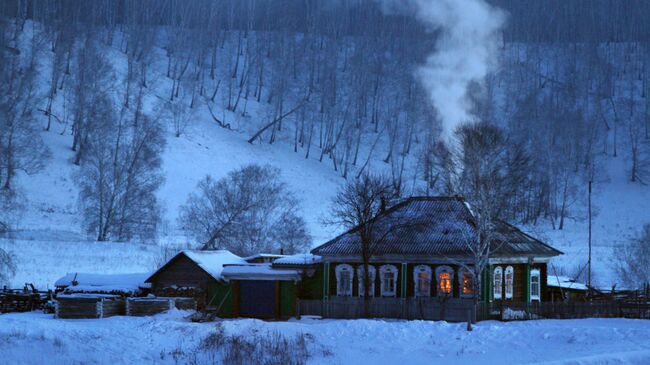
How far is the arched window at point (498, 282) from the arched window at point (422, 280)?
3.11 m

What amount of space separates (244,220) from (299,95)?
1797 inches

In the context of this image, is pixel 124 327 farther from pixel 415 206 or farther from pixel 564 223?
pixel 564 223

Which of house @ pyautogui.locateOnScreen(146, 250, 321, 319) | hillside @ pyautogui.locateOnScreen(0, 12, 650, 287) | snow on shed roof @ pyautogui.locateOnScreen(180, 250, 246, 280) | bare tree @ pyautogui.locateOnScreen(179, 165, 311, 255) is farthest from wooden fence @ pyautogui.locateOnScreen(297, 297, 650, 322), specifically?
bare tree @ pyautogui.locateOnScreen(179, 165, 311, 255)

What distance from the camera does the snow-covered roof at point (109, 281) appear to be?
40.8m

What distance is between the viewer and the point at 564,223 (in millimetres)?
75875

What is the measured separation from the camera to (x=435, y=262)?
37562mm

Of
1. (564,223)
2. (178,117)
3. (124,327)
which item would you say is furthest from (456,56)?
(124,327)

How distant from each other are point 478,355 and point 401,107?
77074 mm

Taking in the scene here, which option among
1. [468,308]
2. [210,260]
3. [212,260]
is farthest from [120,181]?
[468,308]

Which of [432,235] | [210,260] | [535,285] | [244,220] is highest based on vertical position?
[244,220]

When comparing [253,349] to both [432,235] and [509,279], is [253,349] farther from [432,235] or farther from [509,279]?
[509,279]

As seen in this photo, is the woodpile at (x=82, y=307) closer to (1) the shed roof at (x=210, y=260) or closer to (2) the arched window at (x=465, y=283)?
(1) the shed roof at (x=210, y=260)

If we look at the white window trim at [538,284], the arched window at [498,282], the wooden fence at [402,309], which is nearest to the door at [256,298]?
the wooden fence at [402,309]

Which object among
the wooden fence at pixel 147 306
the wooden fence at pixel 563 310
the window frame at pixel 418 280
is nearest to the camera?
the wooden fence at pixel 563 310
